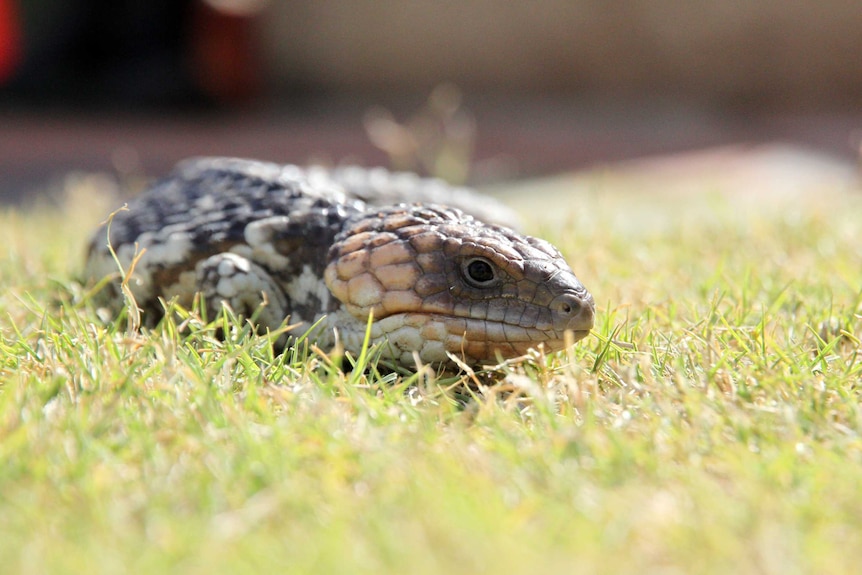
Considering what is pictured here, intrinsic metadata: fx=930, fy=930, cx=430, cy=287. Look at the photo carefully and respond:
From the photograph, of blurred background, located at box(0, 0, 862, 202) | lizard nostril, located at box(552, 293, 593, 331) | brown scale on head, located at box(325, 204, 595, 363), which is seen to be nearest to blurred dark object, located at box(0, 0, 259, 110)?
Result: blurred background, located at box(0, 0, 862, 202)

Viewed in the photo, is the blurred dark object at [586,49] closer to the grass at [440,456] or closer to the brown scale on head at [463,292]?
the grass at [440,456]

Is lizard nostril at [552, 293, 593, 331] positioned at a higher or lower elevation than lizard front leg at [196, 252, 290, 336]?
higher

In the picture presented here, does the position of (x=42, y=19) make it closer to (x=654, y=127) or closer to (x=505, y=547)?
(x=654, y=127)

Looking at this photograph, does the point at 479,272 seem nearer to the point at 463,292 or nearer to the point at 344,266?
the point at 463,292

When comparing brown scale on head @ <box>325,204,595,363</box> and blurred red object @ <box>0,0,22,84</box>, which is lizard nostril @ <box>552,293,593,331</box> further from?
blurred red object @ <box>0,0,22,84</box>

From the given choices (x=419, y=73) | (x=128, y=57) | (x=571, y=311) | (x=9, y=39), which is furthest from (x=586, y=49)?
(x=571, y=311)

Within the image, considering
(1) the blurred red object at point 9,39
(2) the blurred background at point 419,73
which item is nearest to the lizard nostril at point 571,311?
(2) the blurred background at point 419,73

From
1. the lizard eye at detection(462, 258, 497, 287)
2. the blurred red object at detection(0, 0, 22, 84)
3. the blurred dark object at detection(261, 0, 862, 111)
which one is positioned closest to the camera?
the lizard eye at detection(462, 258, 497, 287)
